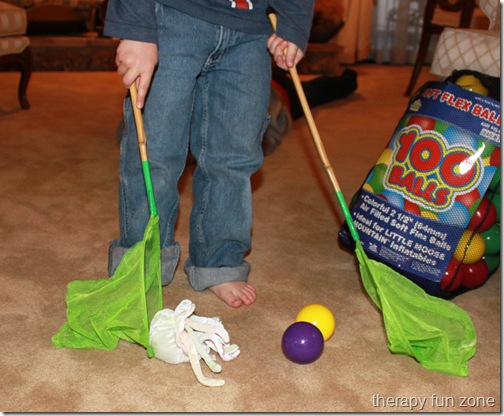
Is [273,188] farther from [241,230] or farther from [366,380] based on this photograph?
[366,380]

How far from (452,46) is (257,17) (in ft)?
2.95

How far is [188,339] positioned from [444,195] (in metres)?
0.69

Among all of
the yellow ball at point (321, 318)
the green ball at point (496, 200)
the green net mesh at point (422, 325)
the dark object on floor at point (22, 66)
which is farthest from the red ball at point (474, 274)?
the dark object on floor at point (22, 66)

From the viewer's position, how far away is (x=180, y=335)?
4.25 ft

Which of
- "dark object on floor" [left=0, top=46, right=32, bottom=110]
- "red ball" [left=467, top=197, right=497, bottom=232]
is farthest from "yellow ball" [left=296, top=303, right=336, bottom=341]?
"dark object on floor" [left=0, top=46, right=32, bottom=110]

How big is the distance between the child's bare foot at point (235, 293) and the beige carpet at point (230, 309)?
0.8 inches

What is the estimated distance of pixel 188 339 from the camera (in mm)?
1293

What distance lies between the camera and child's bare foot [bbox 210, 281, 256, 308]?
1546 millimetres

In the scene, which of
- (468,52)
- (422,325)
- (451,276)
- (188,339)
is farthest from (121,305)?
(468,52)

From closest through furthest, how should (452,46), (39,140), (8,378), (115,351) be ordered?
(8,378) → (115,351) → (452,46) → (39,140)

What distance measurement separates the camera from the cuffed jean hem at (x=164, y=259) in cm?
156

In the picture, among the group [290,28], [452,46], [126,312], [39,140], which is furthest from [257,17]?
[39,140]

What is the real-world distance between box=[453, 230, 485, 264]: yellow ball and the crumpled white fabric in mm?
602

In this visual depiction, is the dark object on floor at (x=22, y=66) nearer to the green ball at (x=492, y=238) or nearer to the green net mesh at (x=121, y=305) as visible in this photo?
the green net mesh at (x=121, y=305)
